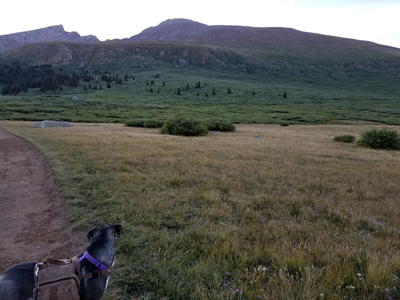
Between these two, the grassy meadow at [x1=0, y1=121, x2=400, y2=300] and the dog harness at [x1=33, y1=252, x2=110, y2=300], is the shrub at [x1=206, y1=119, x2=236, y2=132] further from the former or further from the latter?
the dog harness at [x1=33, y1=252, x2=110, y2=300]

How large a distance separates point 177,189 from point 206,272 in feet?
14.1

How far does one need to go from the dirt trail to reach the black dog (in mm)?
1805

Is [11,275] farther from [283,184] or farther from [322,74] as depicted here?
[322,74]

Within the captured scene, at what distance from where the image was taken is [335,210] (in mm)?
6863

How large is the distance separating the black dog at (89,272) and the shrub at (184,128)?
23.2m

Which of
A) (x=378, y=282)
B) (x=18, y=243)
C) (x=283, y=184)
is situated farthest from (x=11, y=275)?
(x=283, y=184)

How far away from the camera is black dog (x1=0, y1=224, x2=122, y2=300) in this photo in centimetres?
257

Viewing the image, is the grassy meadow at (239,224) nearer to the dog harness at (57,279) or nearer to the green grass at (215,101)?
the dog harness at (57,279)

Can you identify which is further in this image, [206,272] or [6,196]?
[6,196]

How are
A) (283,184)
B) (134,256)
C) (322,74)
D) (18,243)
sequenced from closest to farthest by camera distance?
→ (134,256) → (18,243) → (283,184) → (322,74)

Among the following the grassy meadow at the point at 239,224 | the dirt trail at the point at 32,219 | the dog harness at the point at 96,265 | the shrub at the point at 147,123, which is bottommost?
the shrub at the point at 147,123

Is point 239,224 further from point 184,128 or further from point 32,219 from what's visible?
point 184,128

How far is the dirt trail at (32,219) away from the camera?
15.7 ft

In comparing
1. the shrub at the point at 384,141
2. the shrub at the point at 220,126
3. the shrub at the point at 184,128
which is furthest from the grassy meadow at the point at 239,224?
the shrub at the point at 220,126
